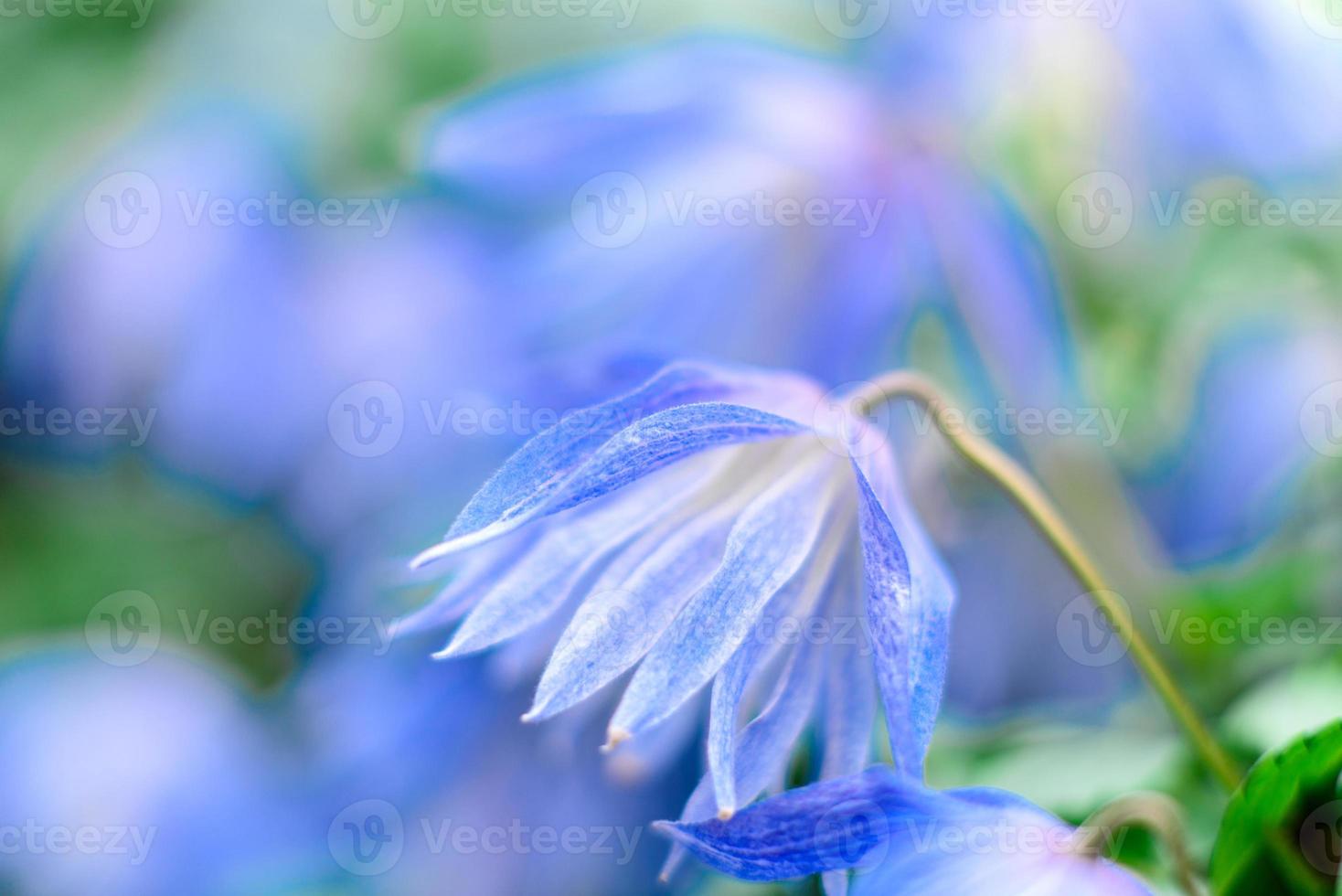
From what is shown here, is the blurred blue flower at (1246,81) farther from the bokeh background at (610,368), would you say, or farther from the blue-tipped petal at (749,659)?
the blue-tipped petal at (749,659)

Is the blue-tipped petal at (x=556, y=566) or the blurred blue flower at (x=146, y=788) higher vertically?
the blue-tipped petal at (x=556, y=566)

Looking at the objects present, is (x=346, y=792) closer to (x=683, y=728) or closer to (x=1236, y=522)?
(x=683, y=728)

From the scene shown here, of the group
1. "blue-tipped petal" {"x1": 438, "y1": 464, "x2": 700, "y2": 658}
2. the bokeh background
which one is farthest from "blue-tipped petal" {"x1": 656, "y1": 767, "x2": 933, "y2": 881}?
the bokeh background

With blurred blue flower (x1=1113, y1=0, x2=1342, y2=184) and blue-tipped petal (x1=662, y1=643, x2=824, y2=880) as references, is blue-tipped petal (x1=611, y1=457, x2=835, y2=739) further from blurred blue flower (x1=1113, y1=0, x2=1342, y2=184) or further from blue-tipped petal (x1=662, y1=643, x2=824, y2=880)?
blurred blue flower (x1=1113, y1=0, x2=1342, y2=184)

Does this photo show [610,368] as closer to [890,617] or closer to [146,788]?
[890,617]

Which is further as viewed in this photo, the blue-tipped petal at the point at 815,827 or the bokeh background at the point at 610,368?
the bokeh background at the point at 610,368

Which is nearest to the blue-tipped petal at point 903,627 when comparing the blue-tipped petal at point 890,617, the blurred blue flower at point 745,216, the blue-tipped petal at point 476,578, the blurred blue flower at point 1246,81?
the blue-tipped petal at point 890,617

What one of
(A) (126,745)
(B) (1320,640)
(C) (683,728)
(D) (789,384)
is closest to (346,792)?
(A) (126,745)
